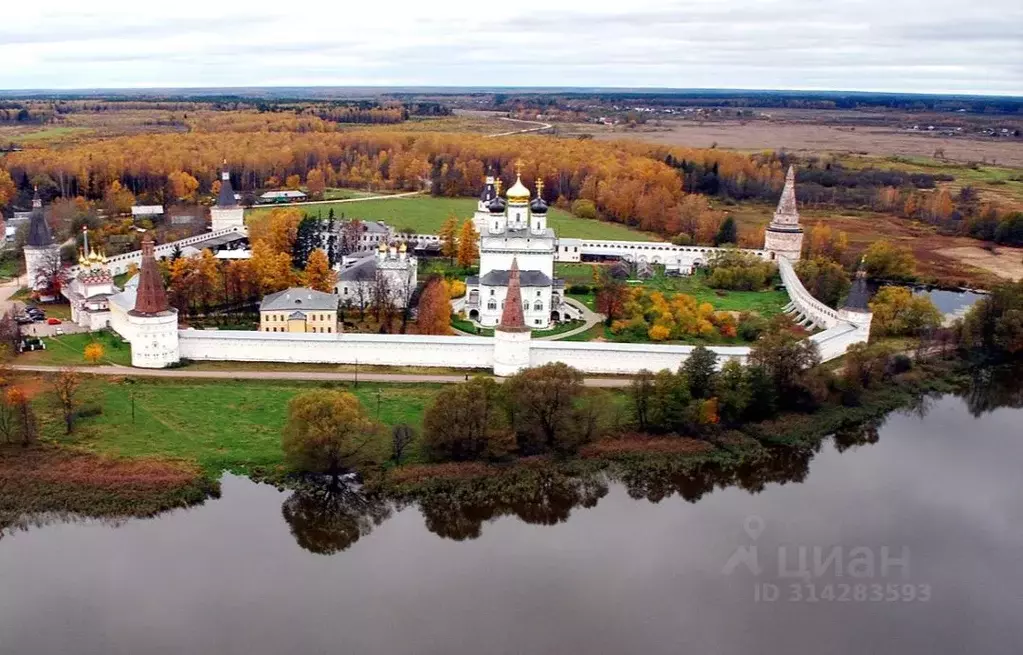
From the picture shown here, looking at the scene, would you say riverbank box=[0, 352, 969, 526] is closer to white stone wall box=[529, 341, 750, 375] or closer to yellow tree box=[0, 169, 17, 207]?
white stone wall box=[529, 341, 750, 375]

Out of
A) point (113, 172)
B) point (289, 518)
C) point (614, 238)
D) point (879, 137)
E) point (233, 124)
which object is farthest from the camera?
point (879, 137)

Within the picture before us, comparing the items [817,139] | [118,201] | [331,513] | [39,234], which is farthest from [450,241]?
[817,139]

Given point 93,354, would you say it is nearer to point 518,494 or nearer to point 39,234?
point 39,234

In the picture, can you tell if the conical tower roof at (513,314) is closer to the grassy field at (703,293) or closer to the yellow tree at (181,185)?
the grassy field at (703,293)

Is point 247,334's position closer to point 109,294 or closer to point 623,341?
point 109,294

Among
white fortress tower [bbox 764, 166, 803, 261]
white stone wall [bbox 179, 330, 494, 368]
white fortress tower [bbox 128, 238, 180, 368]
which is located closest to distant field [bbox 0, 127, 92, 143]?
white fortress tower [bbox 128, 238, 180, 368]

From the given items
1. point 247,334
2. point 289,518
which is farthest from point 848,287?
point 289,518
